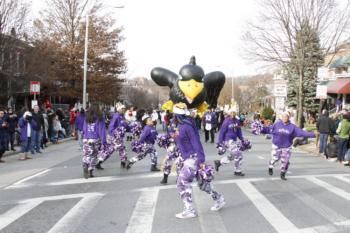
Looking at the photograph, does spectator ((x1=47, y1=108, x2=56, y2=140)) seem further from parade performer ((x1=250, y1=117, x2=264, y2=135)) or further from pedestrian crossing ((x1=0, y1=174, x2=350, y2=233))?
parade performer ((x1=250, y1=117, x2=264, y2=135))

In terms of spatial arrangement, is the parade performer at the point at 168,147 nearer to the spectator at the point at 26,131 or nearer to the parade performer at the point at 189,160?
the parade performer at the point at 189,160

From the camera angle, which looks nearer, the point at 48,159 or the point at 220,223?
the point at 220,223

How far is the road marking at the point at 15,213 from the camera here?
24.1 feet

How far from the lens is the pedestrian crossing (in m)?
7.04

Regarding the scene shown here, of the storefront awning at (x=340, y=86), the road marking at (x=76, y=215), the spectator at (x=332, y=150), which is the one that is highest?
the storefront awning at (x=340, y=86)

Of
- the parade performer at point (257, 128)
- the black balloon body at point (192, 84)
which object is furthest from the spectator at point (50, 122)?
the parade performer at point (257, 128)

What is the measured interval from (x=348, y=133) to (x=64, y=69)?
26771 millimetres

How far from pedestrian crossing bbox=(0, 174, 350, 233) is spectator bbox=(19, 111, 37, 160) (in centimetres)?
589

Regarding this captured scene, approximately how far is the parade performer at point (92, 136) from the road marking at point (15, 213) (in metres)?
3.14

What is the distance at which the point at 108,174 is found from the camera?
12.7 m

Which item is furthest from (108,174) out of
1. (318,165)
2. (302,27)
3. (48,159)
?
(302,27)

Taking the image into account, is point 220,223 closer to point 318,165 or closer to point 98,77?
point 318,165

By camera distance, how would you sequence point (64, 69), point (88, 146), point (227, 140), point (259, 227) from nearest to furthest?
point (259, 227) → point (88, 146) → point (227, 140) → point (64, 69)

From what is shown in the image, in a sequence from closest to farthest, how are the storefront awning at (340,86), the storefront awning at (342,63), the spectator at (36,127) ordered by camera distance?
1. the spectator at (36,127)
2. the storefront awning at (340,86)
3. the storefront awning at (342,63)
